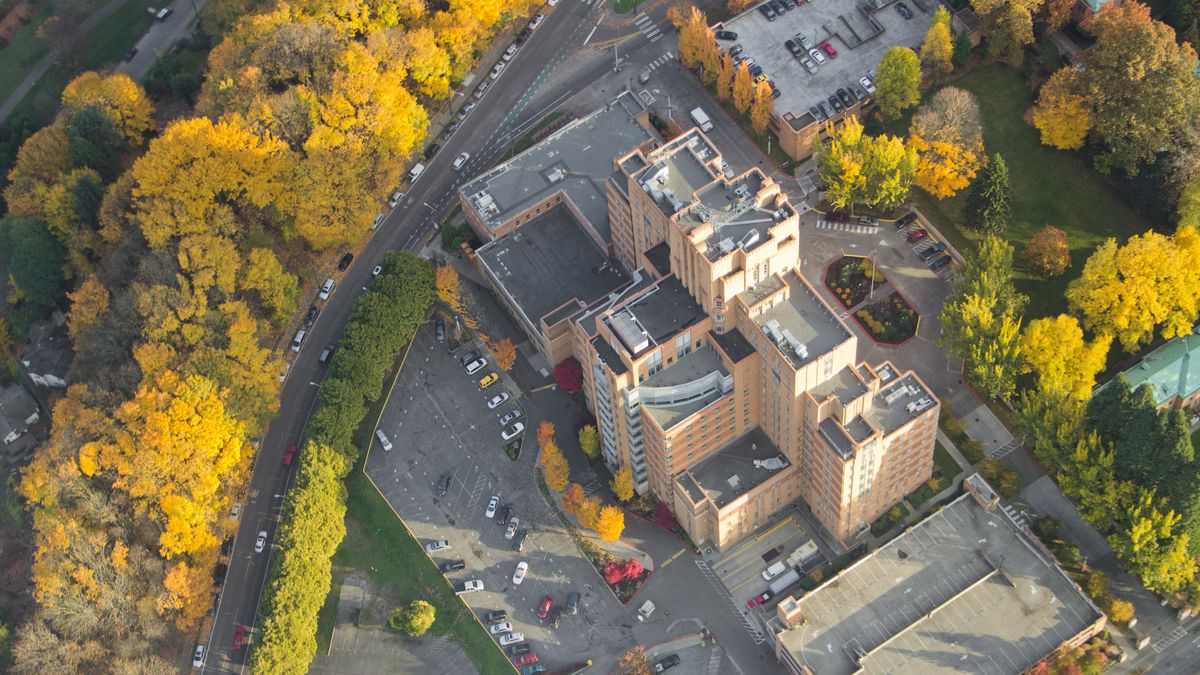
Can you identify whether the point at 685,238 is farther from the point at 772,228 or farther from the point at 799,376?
the point at 799,376

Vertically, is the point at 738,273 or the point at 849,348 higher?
the point at 738,273

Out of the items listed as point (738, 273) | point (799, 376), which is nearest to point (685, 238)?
point (738, 273)

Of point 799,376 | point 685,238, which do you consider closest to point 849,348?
point 799,376

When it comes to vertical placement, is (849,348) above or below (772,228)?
below

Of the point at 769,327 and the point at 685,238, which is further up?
the point at 685,238

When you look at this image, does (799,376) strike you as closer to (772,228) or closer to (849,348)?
(849,348)

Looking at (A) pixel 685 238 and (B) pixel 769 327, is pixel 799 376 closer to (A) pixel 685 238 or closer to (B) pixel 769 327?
(B) pixel 769 327

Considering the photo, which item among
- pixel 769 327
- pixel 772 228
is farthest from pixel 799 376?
pixel 772 228
